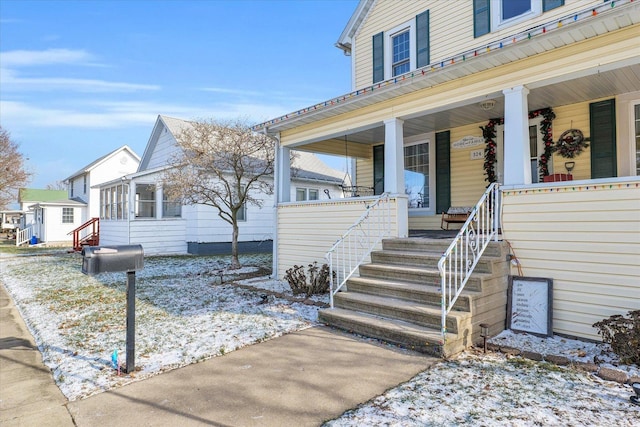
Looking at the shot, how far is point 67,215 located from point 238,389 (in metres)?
24.6

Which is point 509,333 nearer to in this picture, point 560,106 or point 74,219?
point 560,106

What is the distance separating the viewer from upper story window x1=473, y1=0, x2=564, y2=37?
718 centimetres

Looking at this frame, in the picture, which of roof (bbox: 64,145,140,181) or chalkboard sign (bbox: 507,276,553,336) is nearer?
chalkboard sign (bbox: 507,276,553,336)

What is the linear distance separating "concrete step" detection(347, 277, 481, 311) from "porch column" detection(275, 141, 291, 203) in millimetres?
3776

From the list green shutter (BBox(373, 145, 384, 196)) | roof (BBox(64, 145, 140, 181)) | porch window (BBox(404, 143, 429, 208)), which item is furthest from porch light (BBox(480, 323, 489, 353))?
roof (BBox(64, 145, 140, 181))

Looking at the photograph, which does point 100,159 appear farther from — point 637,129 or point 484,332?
point 637,129

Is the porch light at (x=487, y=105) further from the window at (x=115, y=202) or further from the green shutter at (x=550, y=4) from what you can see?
the window at (x=115, y=202)

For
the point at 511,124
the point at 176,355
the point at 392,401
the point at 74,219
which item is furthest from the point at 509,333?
the point at 74,219

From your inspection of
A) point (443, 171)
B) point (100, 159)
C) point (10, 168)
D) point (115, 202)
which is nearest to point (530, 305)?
point (443, 171)

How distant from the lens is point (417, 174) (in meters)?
8.93

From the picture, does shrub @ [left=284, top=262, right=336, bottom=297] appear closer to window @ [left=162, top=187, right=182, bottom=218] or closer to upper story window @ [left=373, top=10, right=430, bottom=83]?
upper story window @ [left=373, top=10, right=430, bottom=83]

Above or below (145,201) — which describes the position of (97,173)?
above

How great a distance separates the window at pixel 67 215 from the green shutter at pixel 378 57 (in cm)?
2165

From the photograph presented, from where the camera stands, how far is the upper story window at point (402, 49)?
8891mm
